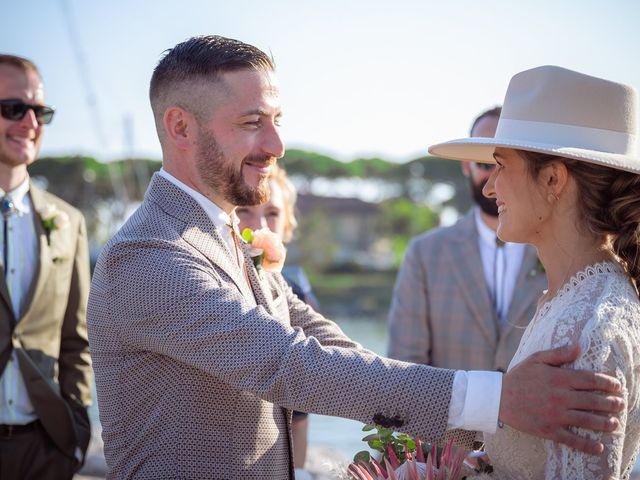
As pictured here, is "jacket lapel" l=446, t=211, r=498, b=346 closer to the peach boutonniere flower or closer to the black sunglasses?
the peach boutonniere flower

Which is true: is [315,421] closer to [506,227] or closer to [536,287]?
[536,287]

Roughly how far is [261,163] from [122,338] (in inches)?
31.4

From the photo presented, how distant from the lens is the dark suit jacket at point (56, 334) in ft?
13.1

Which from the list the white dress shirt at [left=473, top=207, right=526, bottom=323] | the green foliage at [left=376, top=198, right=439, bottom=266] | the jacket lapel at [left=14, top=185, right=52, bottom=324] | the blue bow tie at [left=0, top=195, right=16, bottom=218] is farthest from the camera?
the green foliage at [left=376, top=198, right=439, bottom=266]

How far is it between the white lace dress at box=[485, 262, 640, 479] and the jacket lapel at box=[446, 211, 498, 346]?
2.11m

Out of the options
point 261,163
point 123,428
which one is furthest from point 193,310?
point 261,163

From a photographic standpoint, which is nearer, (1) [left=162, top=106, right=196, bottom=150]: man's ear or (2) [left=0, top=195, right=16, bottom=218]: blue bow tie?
(1) [left=162, top=106, right=196, bottom=150]: man's ear

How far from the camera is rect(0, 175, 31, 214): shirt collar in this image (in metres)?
4.25

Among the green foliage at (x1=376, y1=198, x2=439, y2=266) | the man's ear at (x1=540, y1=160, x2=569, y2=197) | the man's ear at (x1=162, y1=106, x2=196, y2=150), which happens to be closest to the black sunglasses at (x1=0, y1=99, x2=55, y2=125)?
the man's ear at (x1=162, y1=106, x2=196, y2=150)

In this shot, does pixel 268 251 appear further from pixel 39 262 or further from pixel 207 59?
pixel 39 262

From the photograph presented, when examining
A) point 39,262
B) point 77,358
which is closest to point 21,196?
point 39,262

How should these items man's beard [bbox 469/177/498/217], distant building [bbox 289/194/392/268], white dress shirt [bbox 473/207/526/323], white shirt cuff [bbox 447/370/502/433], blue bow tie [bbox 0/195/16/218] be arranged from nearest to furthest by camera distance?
white shirt cuff [bbox 447/370/502/433], blue bow tie [bbox 0/195/16/218], white dress shirt [bbox 473/207/526/323], man's beard [bbox 469/177/498/217], distant building [bbox 289/194/392/268]

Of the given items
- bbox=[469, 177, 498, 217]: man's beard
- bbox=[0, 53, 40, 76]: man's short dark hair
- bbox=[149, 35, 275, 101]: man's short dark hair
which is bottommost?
bbox=[469, 177, 498, 217]: man's beard

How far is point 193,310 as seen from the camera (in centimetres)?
233
